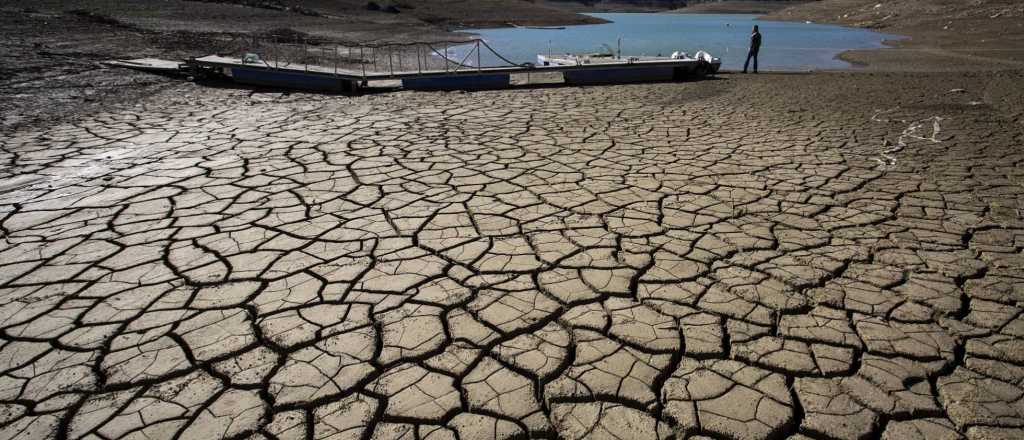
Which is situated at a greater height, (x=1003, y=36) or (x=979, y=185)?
(x=1003, y=36)

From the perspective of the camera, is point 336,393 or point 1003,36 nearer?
point 336,393

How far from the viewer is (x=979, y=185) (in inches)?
161

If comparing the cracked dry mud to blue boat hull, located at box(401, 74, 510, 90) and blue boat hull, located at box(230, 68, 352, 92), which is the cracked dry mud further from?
blue boat hull, located at box(401, 74, 510, 90)

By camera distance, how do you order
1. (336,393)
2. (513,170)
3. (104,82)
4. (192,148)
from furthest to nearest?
(104,82)
(192,148)
(513,170)
(336,393)

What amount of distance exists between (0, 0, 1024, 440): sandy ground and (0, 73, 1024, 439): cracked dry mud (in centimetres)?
1

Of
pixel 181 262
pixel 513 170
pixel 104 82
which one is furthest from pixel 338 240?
pixel 104 82

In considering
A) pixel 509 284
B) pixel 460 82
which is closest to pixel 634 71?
pixel 460 82

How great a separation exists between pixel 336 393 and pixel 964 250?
11.1ft

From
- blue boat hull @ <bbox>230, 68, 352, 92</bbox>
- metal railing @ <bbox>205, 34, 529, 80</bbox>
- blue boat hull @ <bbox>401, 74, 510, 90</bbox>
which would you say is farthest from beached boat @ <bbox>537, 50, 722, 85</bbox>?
blue boat hull @ <bbox>230, 68, 352, 92</bbox>

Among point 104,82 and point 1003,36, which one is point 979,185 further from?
point 1003,36

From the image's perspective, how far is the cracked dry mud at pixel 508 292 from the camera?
73.1 inches

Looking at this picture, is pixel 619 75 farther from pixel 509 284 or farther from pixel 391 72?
pixel 509 284

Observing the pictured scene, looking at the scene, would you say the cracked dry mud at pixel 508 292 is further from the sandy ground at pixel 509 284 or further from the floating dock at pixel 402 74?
the floating dock at pixel 402 74

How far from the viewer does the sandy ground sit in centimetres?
186
